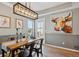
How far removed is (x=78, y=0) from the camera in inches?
71.2

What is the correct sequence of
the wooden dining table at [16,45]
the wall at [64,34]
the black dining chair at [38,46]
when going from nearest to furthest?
the wooden dining table at [16,45] < the wall at [64,34] < the black dining chair at [38,46]

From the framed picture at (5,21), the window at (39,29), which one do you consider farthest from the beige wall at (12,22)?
the window at (39,29)

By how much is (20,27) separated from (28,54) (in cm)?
59

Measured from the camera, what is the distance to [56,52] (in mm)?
2039

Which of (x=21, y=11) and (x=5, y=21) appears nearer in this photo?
(x=5, y=21)

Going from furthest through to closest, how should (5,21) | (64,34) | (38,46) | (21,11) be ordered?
(21,11) → (38,46) → (64,34) → (5,21)

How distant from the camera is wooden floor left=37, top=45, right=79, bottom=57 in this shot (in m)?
1.92

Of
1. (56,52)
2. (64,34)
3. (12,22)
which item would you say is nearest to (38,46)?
(56,52)

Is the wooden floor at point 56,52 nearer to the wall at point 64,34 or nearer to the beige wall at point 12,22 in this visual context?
the wall at point 64,34

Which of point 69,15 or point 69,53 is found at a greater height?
point 69,15

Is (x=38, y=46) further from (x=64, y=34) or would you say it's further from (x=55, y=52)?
(x=64, y=34)

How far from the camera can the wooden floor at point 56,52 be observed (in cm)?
192

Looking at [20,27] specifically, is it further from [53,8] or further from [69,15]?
[69,15]

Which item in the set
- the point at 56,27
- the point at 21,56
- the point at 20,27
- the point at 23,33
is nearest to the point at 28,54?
the point at 21,56
